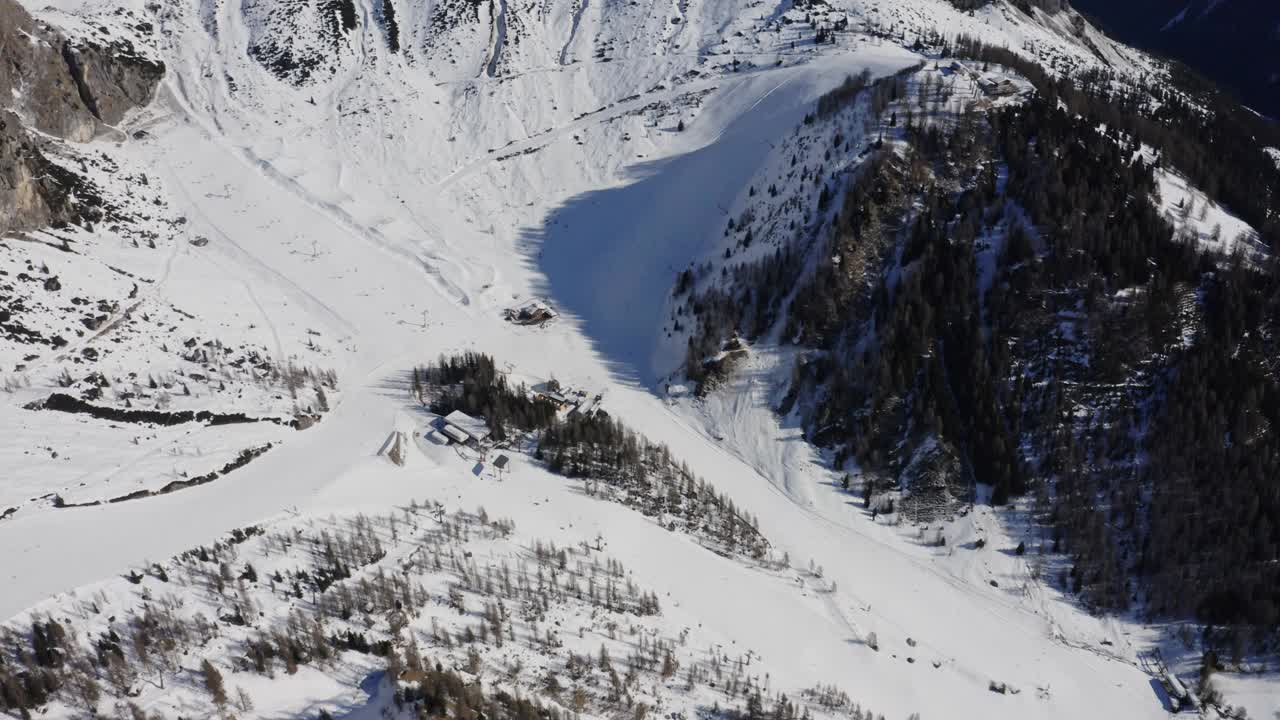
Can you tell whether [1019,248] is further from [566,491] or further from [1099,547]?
[566,491]

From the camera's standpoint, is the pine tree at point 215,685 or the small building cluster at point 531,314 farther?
the small building cluster at point 531,314

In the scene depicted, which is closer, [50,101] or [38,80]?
[50,101]

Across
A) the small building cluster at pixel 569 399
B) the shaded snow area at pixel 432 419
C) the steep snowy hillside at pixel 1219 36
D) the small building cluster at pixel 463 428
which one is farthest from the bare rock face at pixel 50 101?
the steep snowy hillside at pixel 1219 36

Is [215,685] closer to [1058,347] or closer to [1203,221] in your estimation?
[1058,347]

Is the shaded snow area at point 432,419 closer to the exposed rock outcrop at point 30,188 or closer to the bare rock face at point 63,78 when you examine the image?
the exposed rock outcrop at point 30,188

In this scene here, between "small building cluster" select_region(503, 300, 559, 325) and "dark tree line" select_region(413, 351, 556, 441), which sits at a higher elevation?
"small building cluster" select_region(503, 300, 559, 325)

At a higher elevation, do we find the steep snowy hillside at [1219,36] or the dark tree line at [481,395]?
the steep snowy hillside at [1219,36]

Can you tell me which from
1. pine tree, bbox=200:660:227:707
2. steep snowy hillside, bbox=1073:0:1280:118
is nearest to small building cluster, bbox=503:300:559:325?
pine tree, bbox=200:660:227:707

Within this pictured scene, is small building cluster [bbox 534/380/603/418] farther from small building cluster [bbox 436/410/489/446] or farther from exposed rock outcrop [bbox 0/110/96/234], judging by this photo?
exposed rock outcrop [bbox 0/110/96/234]

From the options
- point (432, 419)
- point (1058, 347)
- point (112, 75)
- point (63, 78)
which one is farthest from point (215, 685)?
point (112, 75)
